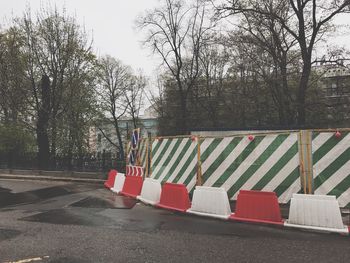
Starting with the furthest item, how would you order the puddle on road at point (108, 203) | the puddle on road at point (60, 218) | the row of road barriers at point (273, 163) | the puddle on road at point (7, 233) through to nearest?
the puddle on road at point (108, 203)
the puddle on road at point (60, 218)
the row of road barriers at point (273, 163)
the puddle on road at point (7, 233)

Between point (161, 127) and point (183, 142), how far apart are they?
31151mm

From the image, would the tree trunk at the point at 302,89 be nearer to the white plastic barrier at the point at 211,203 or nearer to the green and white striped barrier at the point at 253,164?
the green and white striped barrier at the point at 253,164

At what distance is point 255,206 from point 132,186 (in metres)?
5.65

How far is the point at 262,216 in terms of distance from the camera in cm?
744

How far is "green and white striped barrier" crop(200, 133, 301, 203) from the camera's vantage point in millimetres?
8402

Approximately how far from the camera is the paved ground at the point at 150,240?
5.24 metres

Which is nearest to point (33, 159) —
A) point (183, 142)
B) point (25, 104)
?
point (25, 104)

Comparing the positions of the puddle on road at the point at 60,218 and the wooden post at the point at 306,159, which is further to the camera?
the wooden post at the point at 306,159

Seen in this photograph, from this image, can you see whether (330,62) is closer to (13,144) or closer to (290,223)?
(290,223)

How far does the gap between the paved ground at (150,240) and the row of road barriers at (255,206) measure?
235mm

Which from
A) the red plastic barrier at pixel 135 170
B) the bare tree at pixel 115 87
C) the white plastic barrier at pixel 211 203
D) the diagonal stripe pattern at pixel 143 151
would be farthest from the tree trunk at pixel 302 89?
Result: the bare tree at pixel 115 87

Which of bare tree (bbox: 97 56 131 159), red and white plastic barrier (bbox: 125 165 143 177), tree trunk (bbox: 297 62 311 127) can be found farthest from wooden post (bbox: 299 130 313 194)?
bare tree (bbox: 97 56 131 159)

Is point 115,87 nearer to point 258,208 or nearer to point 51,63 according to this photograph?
point 51,63

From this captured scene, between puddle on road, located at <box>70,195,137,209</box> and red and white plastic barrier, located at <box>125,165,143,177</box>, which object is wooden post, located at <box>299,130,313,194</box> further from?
red and white plastic barrier, located at <box>125,165,143,177</box>
